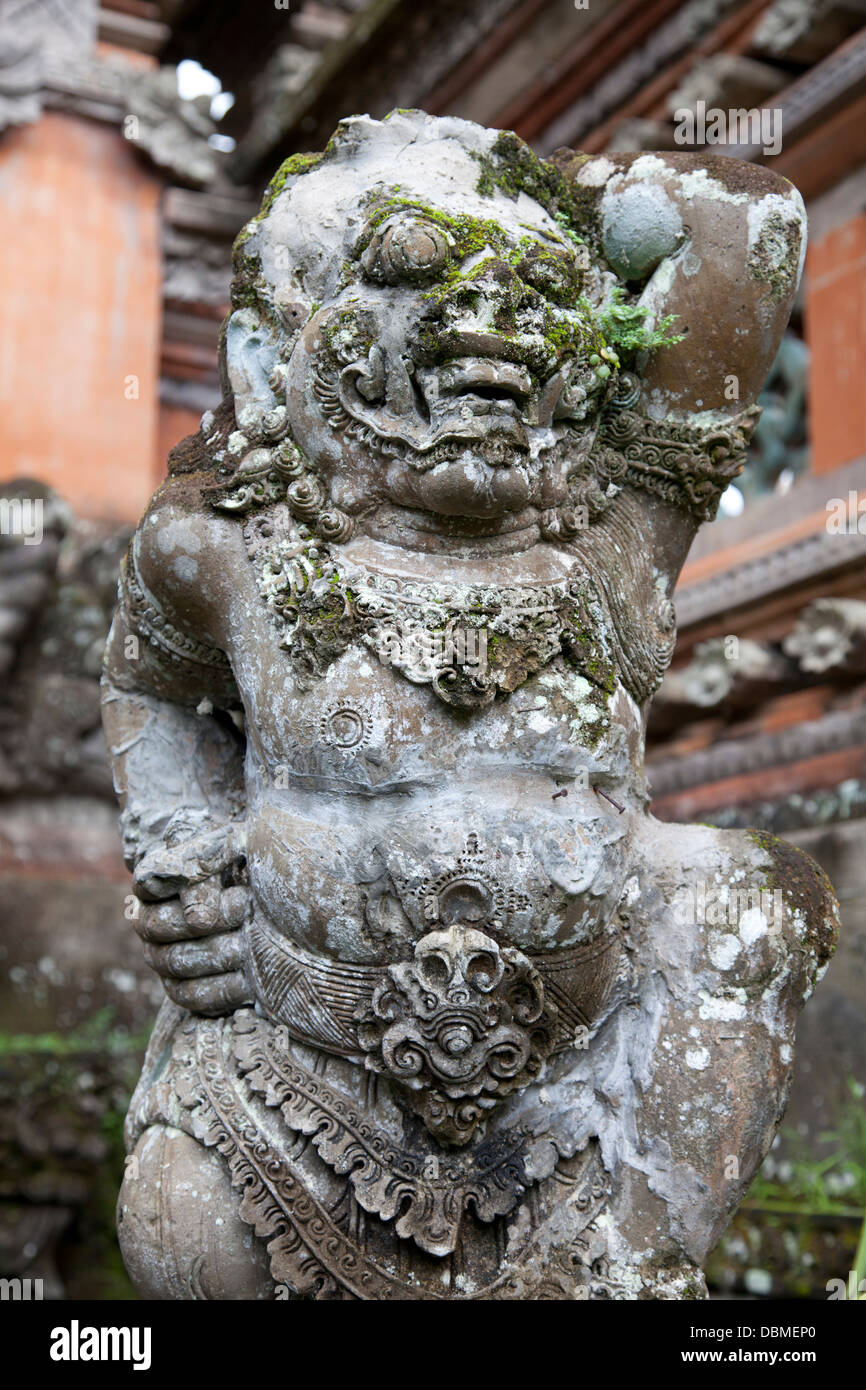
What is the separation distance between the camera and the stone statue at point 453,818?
2.35 m

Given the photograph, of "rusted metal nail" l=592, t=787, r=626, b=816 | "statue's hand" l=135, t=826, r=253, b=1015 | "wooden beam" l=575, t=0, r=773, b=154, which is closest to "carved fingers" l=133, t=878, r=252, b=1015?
"statue's hand" l=135, t=826, r=253, b=1015

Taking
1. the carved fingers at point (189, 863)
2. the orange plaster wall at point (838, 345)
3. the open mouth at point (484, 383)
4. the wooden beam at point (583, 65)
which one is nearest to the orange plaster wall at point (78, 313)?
the wooden beam at point (583, 65)

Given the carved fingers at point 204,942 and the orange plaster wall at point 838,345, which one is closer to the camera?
the carved fingers at point 204,942

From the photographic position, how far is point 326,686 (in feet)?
7.84

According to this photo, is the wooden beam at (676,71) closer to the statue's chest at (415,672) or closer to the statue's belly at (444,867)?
the statue's chest at (415,672)

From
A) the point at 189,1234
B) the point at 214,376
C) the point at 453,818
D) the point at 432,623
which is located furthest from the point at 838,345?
the point at 214,376

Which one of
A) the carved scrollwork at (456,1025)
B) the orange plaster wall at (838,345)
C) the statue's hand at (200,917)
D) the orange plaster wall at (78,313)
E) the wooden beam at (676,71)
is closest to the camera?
the carved scrollwork at (456,1025)

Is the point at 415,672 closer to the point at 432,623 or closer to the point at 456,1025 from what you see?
the point at 432,623

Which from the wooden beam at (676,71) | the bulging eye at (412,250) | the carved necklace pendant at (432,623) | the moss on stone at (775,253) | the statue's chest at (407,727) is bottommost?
the statue's chest at (407,727)

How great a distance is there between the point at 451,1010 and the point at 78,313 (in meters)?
6.61

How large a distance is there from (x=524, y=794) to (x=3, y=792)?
4.63 meters

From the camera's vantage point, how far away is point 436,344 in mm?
2359

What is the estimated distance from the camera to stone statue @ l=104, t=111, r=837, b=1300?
7.71 ft

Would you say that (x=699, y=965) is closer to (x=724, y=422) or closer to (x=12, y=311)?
(x=724, y=422)
